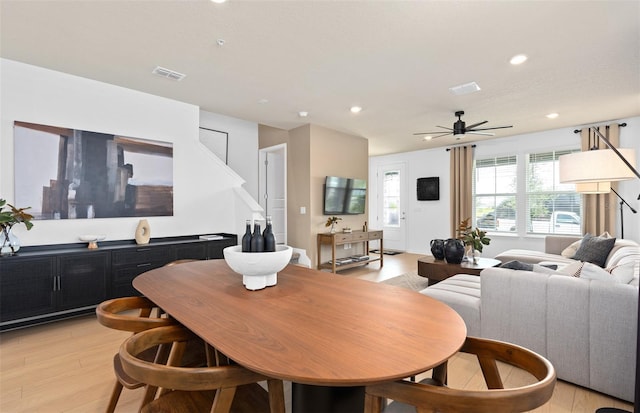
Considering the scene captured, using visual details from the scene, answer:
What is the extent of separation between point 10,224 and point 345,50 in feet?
11.4

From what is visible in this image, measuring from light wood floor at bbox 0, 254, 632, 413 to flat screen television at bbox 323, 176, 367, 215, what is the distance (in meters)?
Answer: 3.45

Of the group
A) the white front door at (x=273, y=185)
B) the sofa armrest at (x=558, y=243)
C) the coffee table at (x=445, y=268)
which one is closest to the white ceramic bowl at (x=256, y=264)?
the coffee table at (x=445, y=268)

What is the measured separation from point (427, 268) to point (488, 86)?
2394mm

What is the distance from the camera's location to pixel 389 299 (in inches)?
55.5

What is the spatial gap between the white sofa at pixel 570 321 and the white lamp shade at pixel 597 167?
2.90ft

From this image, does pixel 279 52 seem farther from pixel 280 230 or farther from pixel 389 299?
pixel 280 230

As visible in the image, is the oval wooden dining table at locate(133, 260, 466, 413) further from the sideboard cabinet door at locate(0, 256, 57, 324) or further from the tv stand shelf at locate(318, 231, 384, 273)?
the tv stand shelf at locate(318, 231, 384, 273)

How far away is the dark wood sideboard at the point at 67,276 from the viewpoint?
2.76m

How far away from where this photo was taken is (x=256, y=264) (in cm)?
146

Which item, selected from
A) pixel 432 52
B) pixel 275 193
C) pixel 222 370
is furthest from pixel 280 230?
pixel 222 370

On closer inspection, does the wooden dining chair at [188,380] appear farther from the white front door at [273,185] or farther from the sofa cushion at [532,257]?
the white front door at [273,185]

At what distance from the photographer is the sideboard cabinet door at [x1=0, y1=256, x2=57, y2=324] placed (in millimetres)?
2713

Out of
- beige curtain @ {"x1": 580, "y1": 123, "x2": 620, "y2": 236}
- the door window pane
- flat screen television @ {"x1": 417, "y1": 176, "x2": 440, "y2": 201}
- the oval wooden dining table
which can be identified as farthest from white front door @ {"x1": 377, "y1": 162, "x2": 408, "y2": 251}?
the oval wooden dining table

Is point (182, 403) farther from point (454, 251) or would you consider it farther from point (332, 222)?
point (332, 222)
